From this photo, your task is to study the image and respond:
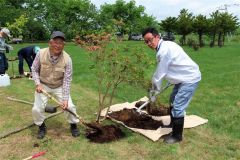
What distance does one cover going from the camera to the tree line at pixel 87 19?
38.4 m

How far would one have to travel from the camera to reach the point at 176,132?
19.0ft

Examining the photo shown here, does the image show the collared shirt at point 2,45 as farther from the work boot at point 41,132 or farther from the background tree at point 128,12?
the background tree at point 128,12

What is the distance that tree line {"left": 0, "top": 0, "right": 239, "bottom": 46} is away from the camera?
A: 38.4 metres

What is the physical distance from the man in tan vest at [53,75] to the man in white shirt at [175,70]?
1.39 m

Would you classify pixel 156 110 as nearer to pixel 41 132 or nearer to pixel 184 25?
pixel 41 132

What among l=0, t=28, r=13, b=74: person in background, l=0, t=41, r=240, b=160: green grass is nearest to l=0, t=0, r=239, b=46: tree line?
l=0, t=28, r=13, b=74: person in background

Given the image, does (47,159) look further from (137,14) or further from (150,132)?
(137,14)

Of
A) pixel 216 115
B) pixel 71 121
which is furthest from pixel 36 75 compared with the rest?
pixel 216 115

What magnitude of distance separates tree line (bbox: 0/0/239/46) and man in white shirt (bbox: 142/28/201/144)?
1305 inches

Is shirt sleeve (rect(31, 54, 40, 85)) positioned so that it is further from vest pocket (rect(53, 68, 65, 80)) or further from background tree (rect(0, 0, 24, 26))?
background tree (rect(0, 0, 24, 26))

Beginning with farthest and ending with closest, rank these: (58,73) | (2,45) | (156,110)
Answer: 1. (2,45)
2. (156,110)
3. (58,73)

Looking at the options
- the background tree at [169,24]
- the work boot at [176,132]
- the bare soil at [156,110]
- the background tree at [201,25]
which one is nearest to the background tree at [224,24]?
the background tree at [201,25]

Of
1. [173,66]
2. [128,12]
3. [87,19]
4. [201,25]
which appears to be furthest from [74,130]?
[128,12]

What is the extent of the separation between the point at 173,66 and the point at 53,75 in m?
1.99
